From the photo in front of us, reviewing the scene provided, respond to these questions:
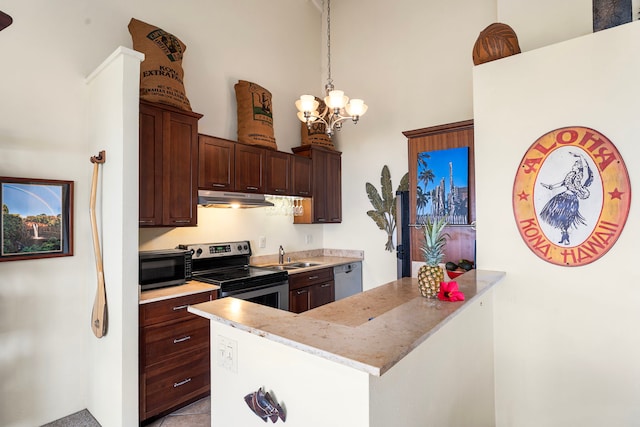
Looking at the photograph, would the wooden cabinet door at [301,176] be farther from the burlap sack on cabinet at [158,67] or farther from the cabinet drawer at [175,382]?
the cabinet drawer at [175,382]

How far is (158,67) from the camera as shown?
271 centimetres

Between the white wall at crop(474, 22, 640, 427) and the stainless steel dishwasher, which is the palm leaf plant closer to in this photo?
the stainless steel dishwasher

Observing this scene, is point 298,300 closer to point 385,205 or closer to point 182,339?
point 182,339

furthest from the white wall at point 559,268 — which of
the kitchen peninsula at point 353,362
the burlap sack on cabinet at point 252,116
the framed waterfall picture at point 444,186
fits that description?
the burlap sack on cabinet at point 252,116

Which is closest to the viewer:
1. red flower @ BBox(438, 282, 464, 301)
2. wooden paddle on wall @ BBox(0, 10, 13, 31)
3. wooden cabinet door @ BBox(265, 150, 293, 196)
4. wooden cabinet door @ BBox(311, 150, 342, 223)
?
wooden paddle on wall @ BBox(0, 10, 13, 31)

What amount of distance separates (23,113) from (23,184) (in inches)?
20.7

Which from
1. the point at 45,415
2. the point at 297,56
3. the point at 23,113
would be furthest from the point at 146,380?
the point at 297,56

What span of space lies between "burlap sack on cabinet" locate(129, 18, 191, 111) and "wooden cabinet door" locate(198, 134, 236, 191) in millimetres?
386

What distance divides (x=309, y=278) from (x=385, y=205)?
1.44 metres

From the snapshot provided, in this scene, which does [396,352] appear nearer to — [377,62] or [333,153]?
[333,153]

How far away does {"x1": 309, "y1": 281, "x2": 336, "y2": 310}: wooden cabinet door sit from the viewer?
3.81m

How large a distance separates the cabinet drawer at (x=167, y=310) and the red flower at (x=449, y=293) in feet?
6.46

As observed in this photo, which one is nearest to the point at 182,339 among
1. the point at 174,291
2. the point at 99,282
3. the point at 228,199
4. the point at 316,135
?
the point at 174,291

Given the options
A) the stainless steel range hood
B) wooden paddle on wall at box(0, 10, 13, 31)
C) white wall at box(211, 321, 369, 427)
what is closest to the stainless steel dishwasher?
the stainless steel range hood
